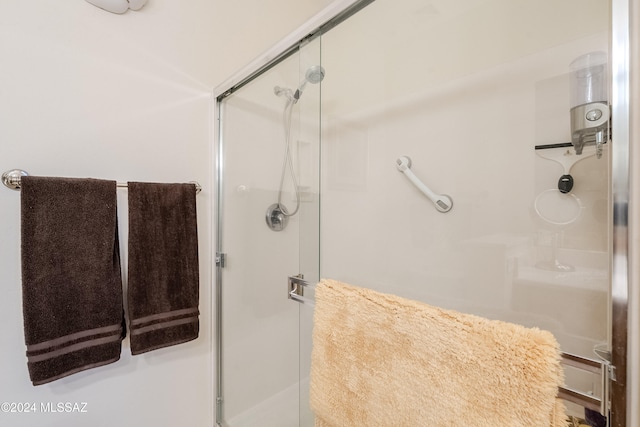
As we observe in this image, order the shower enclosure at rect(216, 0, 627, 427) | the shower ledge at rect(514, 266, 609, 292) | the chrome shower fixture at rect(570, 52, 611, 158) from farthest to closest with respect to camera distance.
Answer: the shower enclosure at rect(216, 0, 627, 427), the shower ledge at rect(514, 266, 609, 292), the chrome shower fixture at rect(570, 52, 611, 158)

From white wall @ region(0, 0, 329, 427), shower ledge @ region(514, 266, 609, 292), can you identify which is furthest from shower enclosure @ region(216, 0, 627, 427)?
white wall @ region(0, 0, 329, 427)

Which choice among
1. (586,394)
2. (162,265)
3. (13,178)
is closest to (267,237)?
(162,265)

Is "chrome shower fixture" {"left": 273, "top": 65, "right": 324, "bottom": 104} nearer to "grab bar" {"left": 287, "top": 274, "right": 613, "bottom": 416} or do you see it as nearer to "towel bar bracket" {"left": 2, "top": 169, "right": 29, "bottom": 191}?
"towel bar bracket" {"left": 2, "top": 169, "right": 29, "bottom": 191}

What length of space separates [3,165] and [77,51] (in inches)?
17.8

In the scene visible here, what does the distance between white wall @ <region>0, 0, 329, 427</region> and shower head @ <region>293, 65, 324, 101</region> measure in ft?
1.55

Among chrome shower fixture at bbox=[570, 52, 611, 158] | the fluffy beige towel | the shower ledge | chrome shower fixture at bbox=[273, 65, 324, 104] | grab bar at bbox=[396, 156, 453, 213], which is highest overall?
chrome shower fixture at bbox=[273, 65, 324, 104]

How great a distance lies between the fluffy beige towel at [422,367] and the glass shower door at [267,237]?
31 cm

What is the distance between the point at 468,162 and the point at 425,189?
197mm

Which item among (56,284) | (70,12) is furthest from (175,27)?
(56,284)

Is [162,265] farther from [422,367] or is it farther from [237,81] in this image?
[422,367]

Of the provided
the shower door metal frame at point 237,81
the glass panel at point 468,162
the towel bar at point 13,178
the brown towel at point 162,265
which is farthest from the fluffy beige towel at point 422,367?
the towel bar at point 13,178

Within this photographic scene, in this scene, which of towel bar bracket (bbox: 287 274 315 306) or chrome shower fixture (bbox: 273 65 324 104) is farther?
chrome shower fixture (bbox: 273 65 324 104)

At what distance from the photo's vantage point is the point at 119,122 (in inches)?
41.5

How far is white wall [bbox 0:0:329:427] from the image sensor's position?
882 mm
